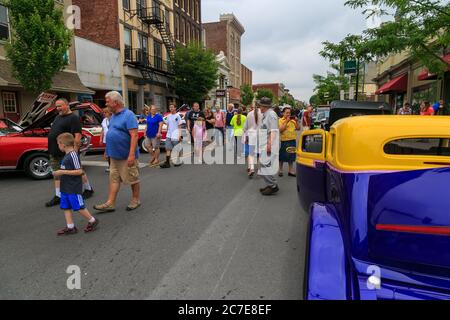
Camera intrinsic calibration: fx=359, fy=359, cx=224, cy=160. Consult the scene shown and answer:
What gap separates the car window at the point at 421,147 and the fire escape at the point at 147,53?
1055 inches

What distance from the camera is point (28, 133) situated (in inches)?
347

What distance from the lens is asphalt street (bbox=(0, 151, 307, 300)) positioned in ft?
10.4

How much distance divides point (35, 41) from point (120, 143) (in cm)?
1112

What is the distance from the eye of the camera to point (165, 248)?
4090 millimetres

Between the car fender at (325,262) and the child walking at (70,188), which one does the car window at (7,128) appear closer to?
the child walking at (70,188)

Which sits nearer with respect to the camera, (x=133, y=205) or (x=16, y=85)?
(x=133, y=205)

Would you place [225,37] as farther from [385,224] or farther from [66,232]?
[385,224]

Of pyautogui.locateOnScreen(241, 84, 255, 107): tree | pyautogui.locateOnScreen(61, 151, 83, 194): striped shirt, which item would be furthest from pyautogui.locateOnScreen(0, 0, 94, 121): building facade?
pyautogui.locateOnScreen(241, 84, 255, 107): tree

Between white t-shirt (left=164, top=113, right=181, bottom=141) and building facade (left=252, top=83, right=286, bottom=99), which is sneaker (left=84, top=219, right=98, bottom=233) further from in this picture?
building facade (left=252, top=83, right=286, bottom=99)

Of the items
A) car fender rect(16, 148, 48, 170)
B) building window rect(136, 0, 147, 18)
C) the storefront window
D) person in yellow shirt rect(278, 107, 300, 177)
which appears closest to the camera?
person in yellow shirt rect(278, 107, 300, 177)

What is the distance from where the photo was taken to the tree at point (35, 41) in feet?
45.0

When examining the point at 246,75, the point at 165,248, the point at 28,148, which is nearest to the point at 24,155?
the point at 28,148
